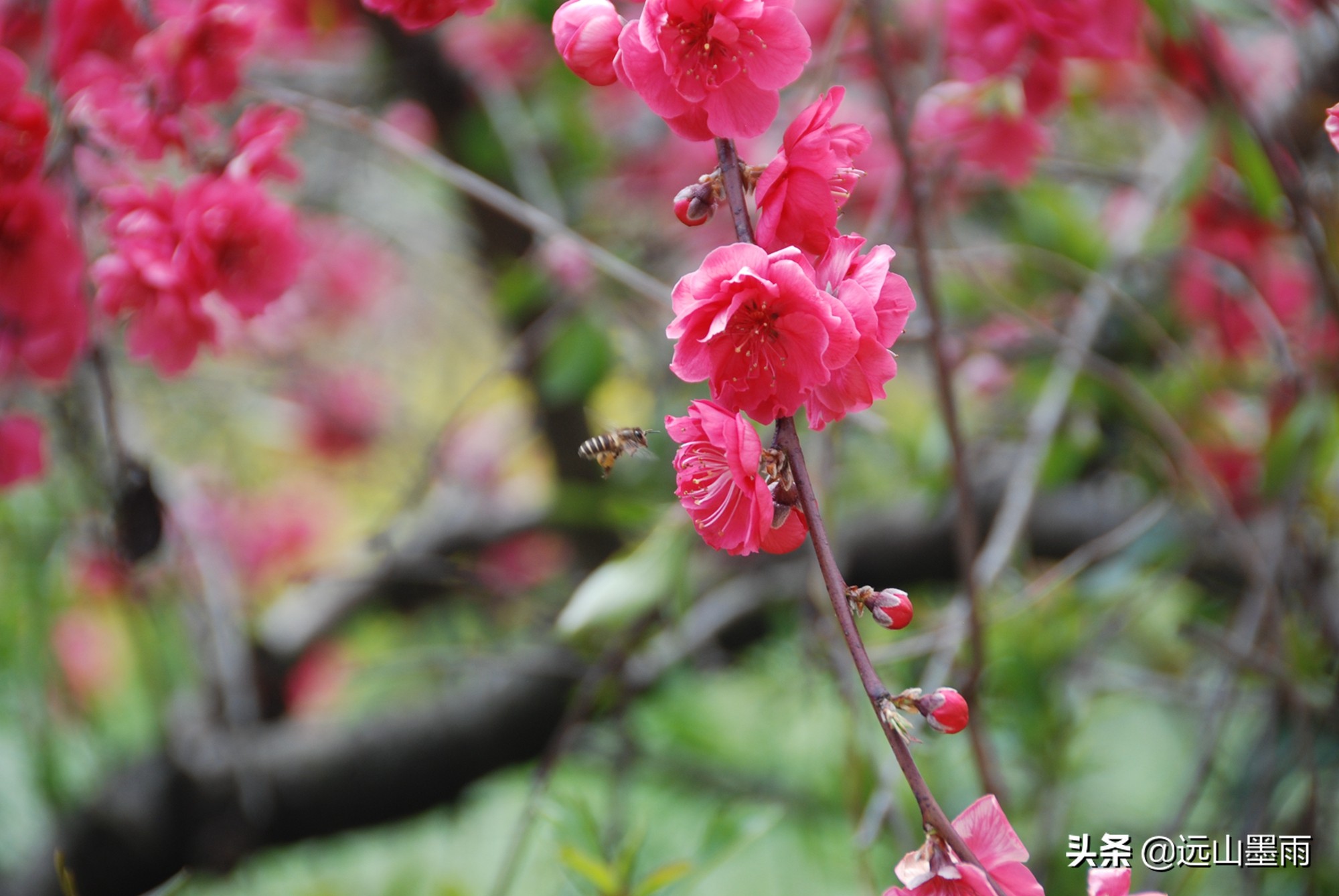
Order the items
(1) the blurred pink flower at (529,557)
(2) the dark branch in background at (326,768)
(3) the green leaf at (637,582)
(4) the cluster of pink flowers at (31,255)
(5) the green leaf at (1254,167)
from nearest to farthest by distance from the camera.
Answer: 1. (4) the cluster of pink flowers at (31,255)
2. (3) the green leaf at (637,582)
3. (5) the green leaf at (1254,167)
4. (2) the dark branch in background at (326,768)
5. (1) the blurred pink flower at (529,557)

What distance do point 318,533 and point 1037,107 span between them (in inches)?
71.8

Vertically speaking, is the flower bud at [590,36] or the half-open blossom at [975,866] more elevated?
the flower bud at [590,36]

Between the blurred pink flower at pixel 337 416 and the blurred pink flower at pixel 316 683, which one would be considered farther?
the blurred pink flower at pixel 337 416

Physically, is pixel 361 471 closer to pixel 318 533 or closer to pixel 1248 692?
pixel 318 533

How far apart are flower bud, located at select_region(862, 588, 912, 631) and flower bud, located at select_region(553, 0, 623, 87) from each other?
232mm

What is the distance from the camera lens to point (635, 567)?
68 centimetres

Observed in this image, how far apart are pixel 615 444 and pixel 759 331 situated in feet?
0.40

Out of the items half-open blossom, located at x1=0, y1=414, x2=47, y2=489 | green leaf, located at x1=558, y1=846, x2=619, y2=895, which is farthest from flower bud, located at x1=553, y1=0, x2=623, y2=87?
half-open blossom, located at x1=0, y1=414, x2=47, y2=489

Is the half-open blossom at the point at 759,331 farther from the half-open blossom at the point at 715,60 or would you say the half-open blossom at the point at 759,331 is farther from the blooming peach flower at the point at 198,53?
the blooming peach flower at the point at 198,53

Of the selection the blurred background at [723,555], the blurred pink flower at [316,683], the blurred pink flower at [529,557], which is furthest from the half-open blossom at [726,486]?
the blurred pink flower at [316,683]

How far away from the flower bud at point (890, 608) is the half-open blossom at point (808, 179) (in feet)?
0.43

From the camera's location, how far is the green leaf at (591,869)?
60 centimetres

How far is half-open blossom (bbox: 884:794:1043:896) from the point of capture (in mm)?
302

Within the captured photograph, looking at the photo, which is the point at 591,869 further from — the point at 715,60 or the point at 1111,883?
the point at 715,60
